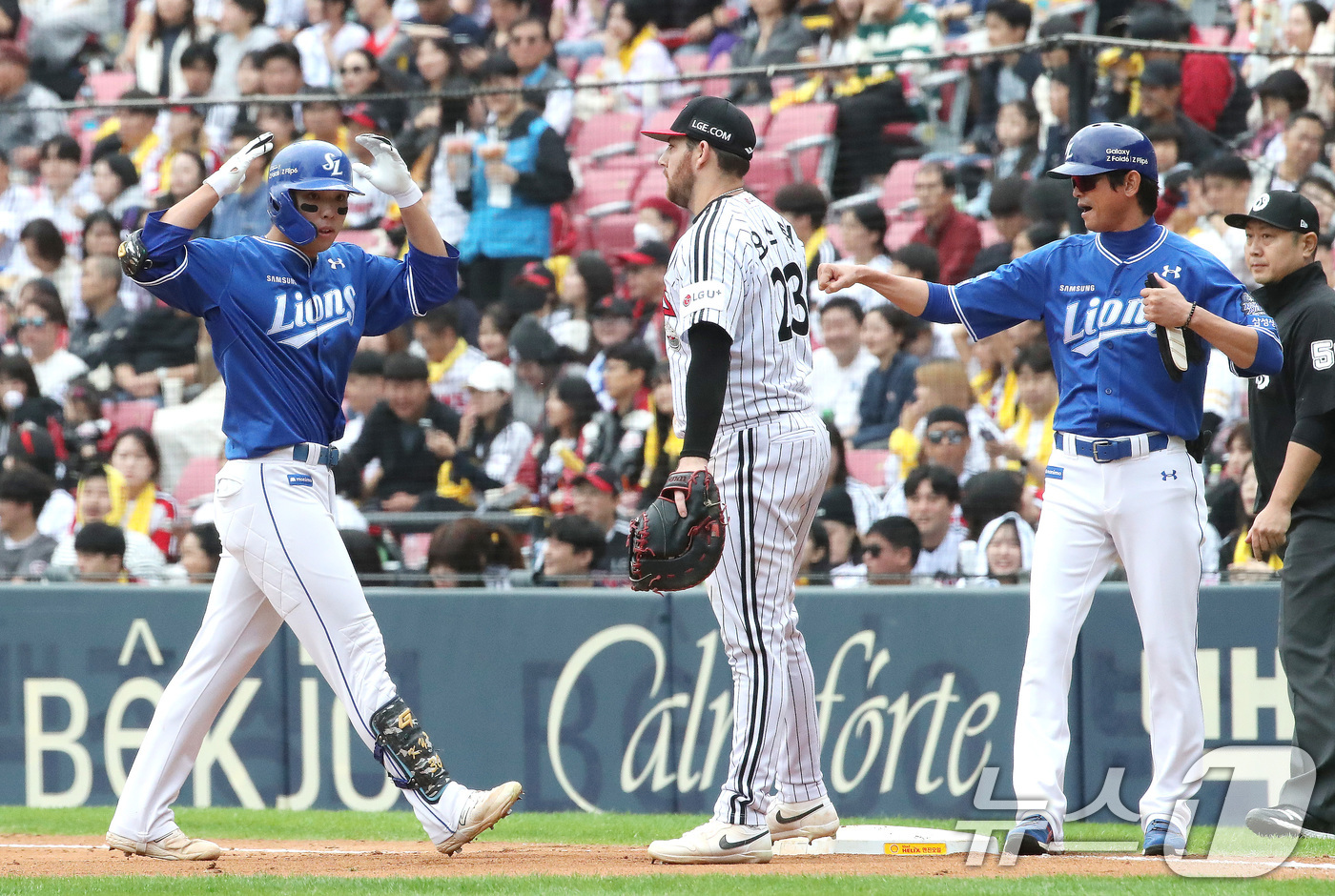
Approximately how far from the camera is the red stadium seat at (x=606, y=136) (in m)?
9.23

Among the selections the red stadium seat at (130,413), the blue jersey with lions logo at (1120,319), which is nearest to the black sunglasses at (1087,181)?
the blue jersey with lions logo at (1120,319)

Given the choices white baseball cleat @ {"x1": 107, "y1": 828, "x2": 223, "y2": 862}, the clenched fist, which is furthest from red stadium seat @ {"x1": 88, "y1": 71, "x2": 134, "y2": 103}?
A: the clenched fist

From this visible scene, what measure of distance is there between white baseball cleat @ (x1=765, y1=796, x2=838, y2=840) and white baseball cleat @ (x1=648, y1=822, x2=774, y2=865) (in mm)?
283

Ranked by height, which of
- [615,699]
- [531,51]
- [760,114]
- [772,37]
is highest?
[772,37]

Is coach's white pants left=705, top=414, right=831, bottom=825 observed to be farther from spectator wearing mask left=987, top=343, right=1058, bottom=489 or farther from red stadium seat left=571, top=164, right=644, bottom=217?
red stadium seat left=571, top=164, right=644, bottom=217

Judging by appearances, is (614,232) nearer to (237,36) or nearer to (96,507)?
(96,507)

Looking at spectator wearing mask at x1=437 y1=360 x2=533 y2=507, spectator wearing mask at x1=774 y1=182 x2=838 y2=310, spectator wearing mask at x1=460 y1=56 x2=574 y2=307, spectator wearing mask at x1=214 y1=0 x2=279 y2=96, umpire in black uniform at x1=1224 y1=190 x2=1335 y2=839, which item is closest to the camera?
umpire in black uniform at x1=1224 y1=190 x2=1335 y2=839

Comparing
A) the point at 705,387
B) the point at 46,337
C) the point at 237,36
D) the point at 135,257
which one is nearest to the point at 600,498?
the point at 135,257

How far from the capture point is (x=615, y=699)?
746cm

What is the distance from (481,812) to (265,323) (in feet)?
5.55

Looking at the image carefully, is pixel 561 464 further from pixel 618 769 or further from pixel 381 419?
pixel 618 769

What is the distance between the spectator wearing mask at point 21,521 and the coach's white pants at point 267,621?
164 inches

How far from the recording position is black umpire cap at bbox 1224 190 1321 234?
18.4 feet

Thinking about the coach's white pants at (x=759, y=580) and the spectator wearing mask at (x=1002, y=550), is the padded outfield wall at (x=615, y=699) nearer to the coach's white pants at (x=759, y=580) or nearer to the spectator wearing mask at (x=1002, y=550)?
the spectator wearing mask at (x=1002, y=550)
